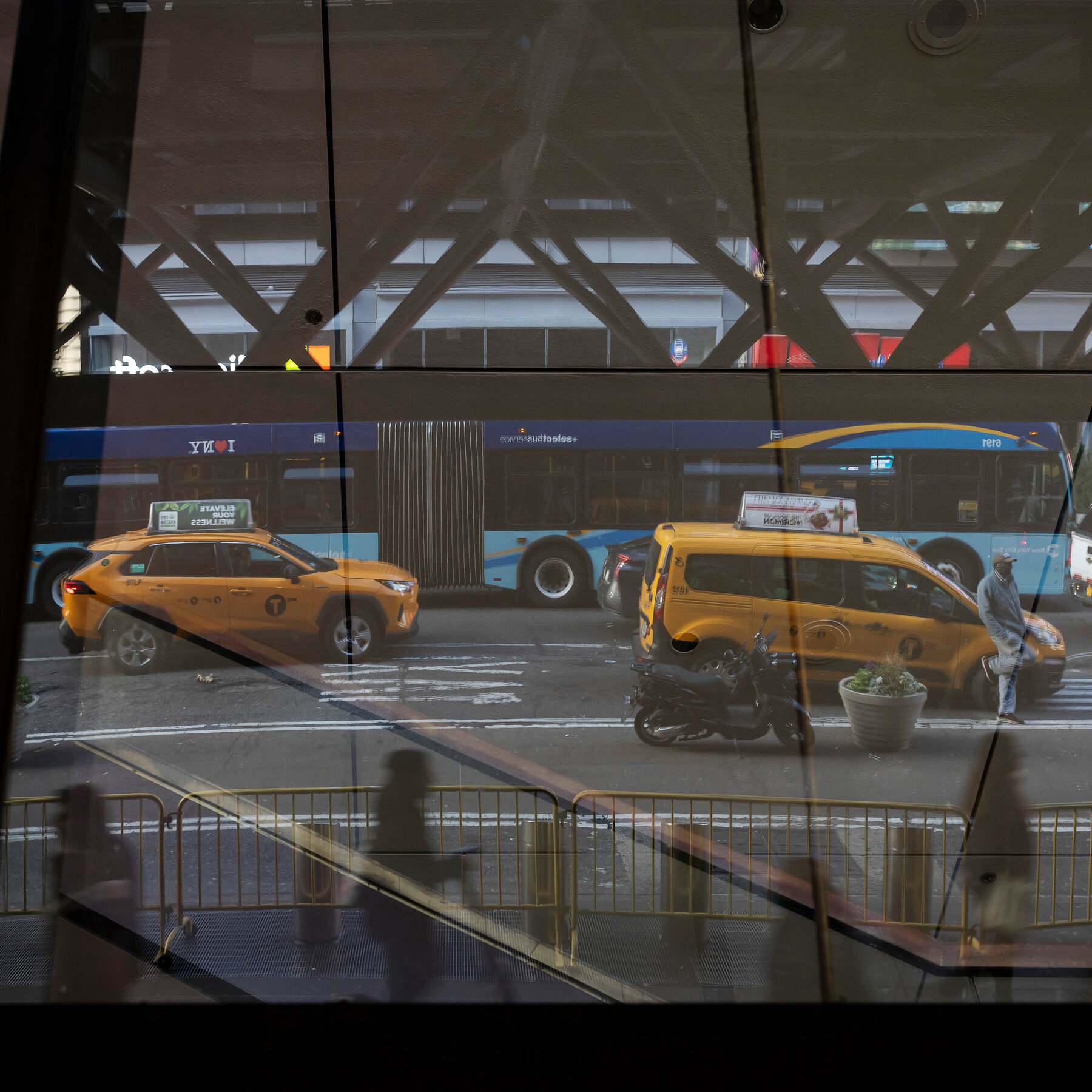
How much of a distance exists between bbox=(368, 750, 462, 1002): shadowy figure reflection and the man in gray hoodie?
343cm

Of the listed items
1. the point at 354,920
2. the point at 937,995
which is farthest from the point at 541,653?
the point at 937,995

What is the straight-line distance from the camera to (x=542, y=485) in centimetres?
534

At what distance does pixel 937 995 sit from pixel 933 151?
15.4 feet

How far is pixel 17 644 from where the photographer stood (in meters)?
1.99

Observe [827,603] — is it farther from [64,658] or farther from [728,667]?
[64,658]

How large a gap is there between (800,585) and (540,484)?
174 centimetres

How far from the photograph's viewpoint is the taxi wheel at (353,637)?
526 cm

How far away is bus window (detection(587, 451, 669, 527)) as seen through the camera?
17.2ft

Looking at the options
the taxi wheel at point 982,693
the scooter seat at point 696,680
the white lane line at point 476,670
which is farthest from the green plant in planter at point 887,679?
the white lane line at point 476,670

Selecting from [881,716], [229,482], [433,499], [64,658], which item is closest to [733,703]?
[881,716]

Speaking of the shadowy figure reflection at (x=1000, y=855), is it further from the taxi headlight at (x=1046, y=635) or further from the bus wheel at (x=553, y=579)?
the bus wheel at (x=553, y=579)

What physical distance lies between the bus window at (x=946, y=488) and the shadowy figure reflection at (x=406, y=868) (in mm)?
3456

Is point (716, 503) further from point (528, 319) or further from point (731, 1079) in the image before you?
point (731, 1079)

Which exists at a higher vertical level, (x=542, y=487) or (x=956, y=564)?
(x=542, y=487)
